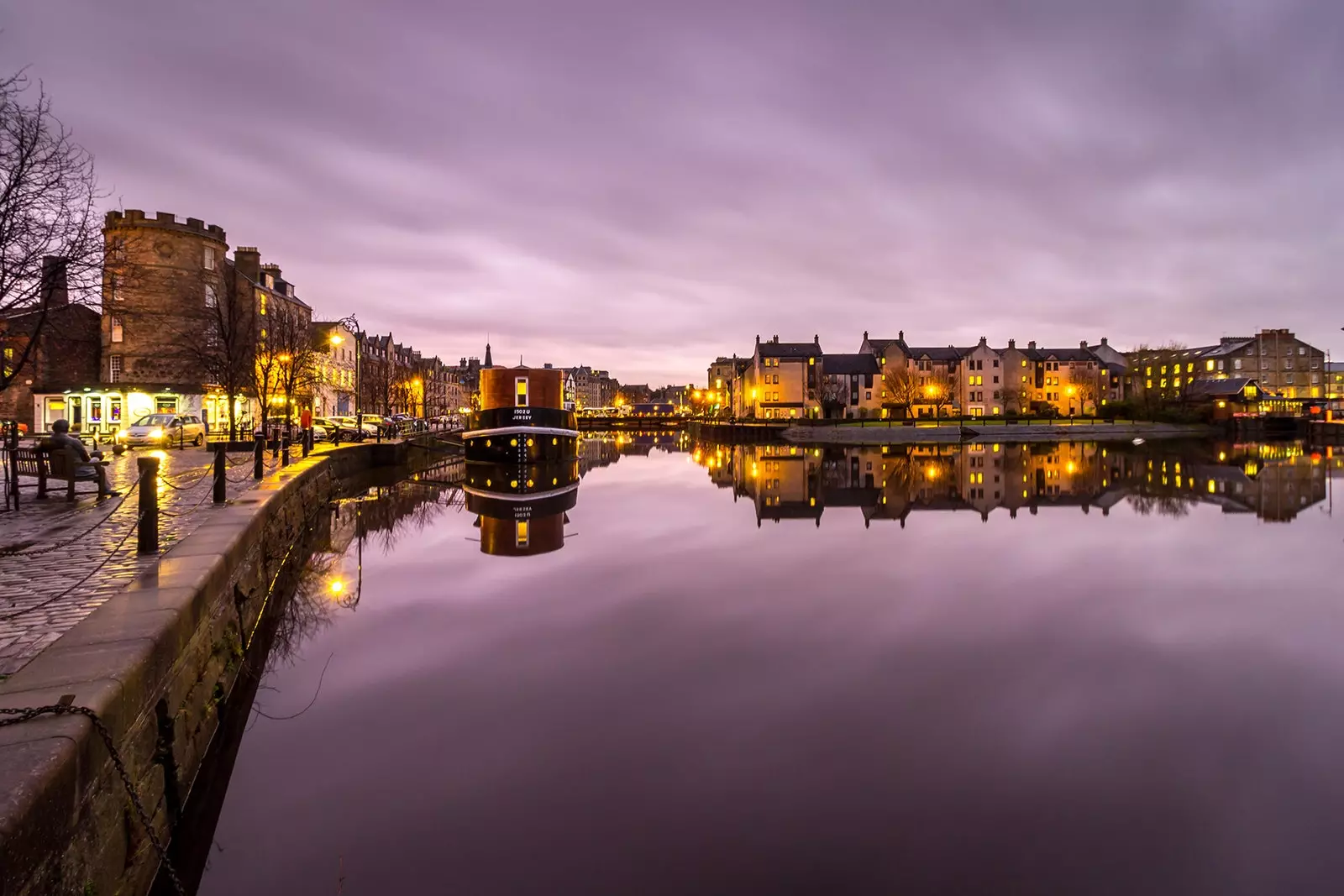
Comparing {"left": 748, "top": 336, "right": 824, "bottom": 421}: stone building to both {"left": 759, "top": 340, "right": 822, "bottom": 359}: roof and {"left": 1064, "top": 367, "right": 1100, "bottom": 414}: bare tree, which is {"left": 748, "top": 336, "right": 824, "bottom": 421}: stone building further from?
{"left": 1064, "top": 367, "right": 1100, "bottom": 414}: bare tree

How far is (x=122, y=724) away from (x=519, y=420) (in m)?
36.7

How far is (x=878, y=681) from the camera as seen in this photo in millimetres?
8742

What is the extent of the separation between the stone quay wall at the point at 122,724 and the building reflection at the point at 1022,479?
1684 cm

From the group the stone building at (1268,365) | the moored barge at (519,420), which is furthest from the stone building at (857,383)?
the moored barge at (519,420)

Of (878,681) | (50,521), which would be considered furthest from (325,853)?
(50,521)

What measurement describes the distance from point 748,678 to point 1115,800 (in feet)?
12.9

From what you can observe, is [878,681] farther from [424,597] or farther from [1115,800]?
[424,597]

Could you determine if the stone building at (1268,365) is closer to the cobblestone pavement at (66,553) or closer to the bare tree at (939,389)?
the bare tree at (939,389)

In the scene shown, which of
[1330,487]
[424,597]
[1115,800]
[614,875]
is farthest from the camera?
[1330,487]

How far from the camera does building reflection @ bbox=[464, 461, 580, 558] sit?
18.7 metres

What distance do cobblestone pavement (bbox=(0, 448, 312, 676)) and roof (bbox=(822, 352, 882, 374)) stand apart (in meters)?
88.2

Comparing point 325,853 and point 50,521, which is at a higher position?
point 50,521

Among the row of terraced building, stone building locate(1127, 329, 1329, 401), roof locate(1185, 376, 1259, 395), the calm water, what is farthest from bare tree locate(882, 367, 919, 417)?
the calm water

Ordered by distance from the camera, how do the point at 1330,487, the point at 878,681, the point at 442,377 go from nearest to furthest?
the point at 878,681 < the point at 1330,487 < the point at 442,377
